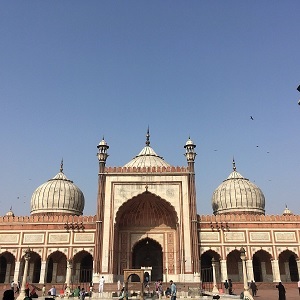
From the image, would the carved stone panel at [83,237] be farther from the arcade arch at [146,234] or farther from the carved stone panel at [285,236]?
the carved stone panel at [285,236]

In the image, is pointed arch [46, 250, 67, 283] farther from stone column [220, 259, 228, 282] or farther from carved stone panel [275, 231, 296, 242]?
carved stone panel [275, 231, 296, 242]

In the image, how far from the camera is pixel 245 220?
23.7 m

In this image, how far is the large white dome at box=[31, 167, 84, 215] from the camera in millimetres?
27734

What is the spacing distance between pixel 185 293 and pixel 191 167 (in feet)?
28.8

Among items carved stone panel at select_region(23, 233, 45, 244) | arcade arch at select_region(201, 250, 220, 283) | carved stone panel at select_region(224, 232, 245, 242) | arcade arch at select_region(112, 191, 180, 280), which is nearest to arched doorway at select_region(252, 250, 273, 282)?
carved stone panel at select_region(224, 232, 245, 242)

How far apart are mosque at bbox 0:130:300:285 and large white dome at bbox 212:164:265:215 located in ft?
13.9

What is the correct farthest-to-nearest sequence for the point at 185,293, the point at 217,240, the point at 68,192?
the point at 68,192, the point at 217,240, the point at 185,293

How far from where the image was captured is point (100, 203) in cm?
2227

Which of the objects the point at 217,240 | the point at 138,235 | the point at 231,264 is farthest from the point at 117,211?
the point at 231,264

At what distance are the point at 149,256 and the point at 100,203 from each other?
576cm

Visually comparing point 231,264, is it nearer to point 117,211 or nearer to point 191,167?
point 191,167

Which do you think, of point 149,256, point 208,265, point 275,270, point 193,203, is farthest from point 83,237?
point 275,270

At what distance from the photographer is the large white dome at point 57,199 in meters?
27.7

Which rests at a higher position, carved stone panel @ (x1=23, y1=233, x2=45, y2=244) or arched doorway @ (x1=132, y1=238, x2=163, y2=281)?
carved stone panel @ (x1=23, y1=233, x2=45, y2=244)
